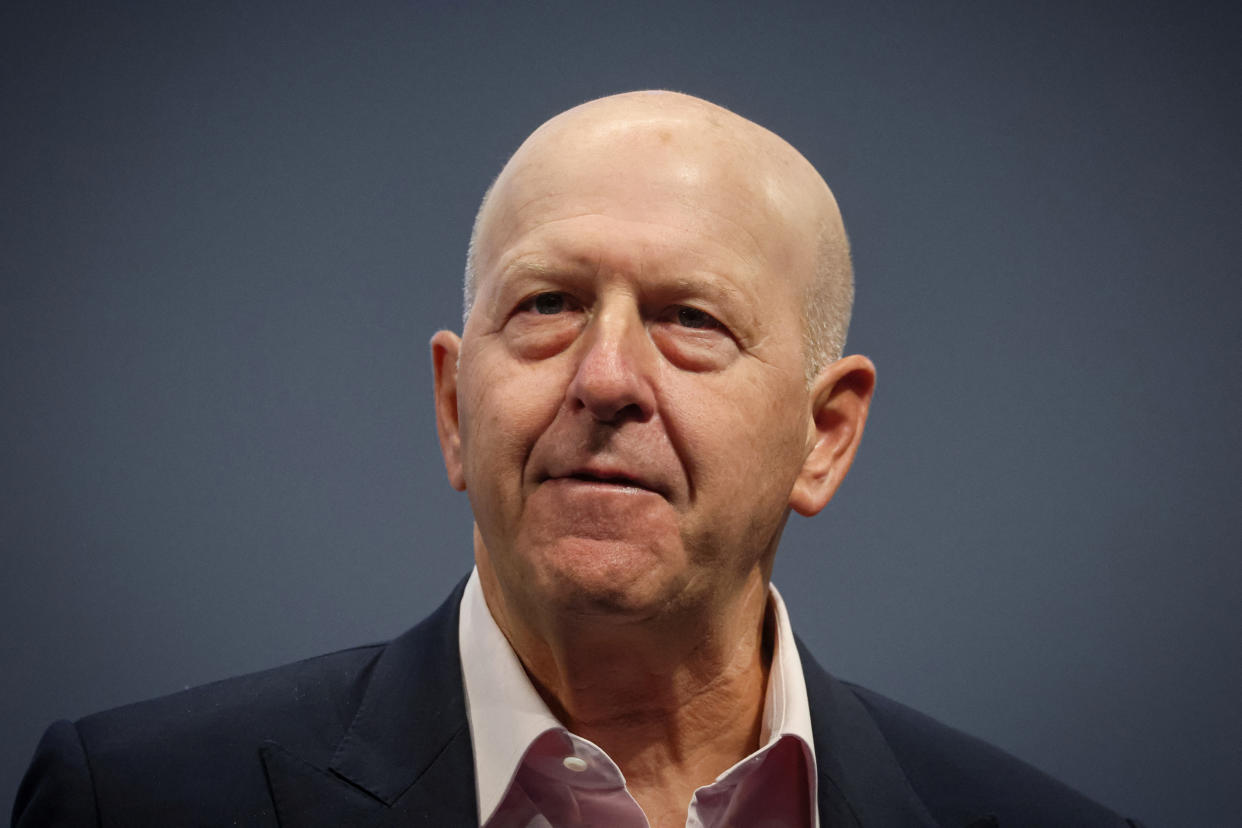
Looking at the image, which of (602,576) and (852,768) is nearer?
(602,576)

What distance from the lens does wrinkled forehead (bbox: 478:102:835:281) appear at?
1618mm

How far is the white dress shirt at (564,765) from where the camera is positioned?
5.23 ft

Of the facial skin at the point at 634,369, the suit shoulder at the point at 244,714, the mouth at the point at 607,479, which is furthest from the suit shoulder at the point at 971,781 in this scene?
the suit shoulder at the point at 244,714

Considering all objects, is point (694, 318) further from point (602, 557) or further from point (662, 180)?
point (602, 557)

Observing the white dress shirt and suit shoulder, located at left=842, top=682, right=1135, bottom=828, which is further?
A: suit shoulder, located at left=842, top=682, right=1135, bottom=828

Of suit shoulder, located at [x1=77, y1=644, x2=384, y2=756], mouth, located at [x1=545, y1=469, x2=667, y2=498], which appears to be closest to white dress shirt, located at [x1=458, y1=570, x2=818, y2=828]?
suit shoulder, located at [x1=77, y1=644, x2=384, y2=756]

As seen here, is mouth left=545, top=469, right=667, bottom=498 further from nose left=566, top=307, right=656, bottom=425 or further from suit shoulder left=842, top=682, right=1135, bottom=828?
suit shoulder left=842, top=682, right=1135, bottom=828

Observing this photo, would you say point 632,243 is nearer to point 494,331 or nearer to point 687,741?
point 494,331

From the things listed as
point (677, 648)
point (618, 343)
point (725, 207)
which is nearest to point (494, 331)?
point (618, 343)

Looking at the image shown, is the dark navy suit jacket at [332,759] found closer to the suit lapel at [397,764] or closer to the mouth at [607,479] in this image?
the suit lapel at [397,764]

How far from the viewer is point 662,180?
162 centimetres

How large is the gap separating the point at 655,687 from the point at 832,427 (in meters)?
0.48

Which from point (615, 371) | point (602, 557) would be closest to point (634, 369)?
point (615, 371)

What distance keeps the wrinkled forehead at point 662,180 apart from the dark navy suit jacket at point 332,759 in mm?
612
